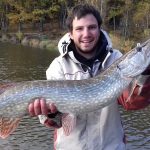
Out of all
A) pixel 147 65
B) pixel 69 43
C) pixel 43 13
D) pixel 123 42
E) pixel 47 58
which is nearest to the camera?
pixel 147 65

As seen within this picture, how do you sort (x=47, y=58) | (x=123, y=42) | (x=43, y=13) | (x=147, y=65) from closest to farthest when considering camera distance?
(x=147, y=65), (x=47, y=58), (x=123, y=42), (x=43, y=13)

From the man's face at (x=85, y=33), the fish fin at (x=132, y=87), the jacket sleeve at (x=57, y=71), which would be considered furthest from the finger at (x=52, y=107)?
the fish fin at (x=132, y=87)

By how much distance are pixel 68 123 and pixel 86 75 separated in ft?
1.64

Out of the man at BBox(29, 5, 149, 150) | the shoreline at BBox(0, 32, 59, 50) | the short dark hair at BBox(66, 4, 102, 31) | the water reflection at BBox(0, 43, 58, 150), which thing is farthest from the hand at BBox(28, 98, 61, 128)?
the shoreline at BBox(0, 32, 59, 50)

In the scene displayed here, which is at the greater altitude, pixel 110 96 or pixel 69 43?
pixel 69 43

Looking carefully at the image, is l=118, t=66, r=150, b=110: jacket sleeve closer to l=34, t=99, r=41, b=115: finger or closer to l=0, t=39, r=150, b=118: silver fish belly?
l=0, t=39, r=150, b=118: silver fish belly

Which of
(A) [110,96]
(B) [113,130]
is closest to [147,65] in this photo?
(A) [110,96]

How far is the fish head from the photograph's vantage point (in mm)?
3688

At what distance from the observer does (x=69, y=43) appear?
396 centimetres

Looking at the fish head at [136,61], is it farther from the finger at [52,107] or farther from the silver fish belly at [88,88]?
the finger at [52,107]

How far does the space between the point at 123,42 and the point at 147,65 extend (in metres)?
27.2

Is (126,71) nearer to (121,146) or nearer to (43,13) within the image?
(121,146)

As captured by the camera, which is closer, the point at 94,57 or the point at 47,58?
the point at 94,57

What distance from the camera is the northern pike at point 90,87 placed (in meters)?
3.71
